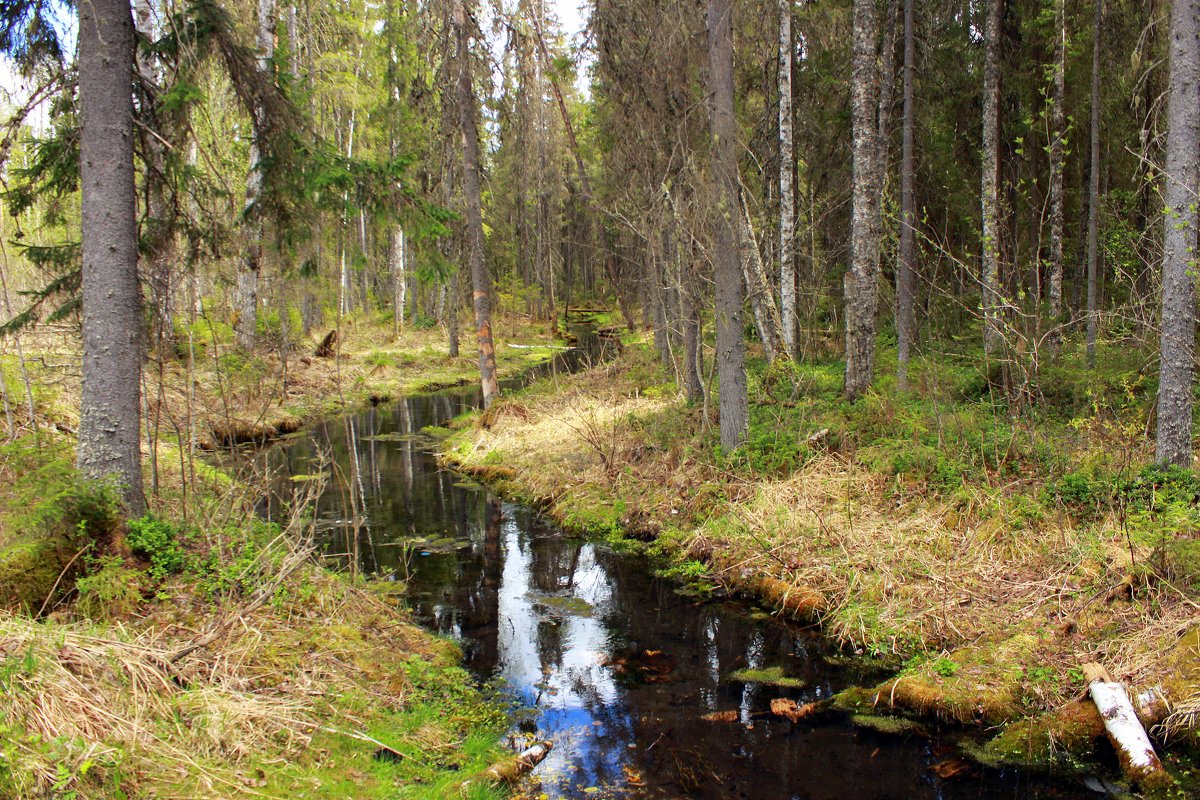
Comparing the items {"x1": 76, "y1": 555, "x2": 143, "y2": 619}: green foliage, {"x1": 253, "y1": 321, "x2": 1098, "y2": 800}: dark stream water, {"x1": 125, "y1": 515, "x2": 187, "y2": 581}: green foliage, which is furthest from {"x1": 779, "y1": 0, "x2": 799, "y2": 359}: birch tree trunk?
{"x1": 76, "y1": 555, "x2": 143, "y2": 619}: green foliage

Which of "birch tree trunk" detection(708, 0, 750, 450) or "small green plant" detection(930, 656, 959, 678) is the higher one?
"birch tree trunk" detection(708, 0, 750, 450)

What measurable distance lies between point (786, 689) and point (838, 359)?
38.6 feet

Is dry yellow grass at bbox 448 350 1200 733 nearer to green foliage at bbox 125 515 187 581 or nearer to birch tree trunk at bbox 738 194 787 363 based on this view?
birch tree trunk at bbox 738 194 787 363

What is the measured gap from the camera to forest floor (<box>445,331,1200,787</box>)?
5840 millimetres

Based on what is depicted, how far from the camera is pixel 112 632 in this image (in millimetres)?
4840

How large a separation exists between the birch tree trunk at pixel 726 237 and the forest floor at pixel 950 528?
597 mm

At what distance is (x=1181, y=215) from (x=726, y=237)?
16.5 ft

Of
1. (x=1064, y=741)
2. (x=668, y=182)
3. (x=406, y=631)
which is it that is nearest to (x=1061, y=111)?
(x=668, y=182)

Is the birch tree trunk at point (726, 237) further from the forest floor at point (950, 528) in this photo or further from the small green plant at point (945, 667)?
the small green plant at point (945, 667)

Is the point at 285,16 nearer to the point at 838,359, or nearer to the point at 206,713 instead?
the point at 838,359

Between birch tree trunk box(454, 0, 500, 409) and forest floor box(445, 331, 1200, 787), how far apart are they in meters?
3.55

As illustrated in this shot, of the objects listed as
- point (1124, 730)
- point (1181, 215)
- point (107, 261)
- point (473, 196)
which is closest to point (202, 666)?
point (107, 261)

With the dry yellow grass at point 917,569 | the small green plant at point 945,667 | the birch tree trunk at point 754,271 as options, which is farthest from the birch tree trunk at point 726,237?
the small green plant at point 945,667

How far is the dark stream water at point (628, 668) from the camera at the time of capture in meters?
5.20
